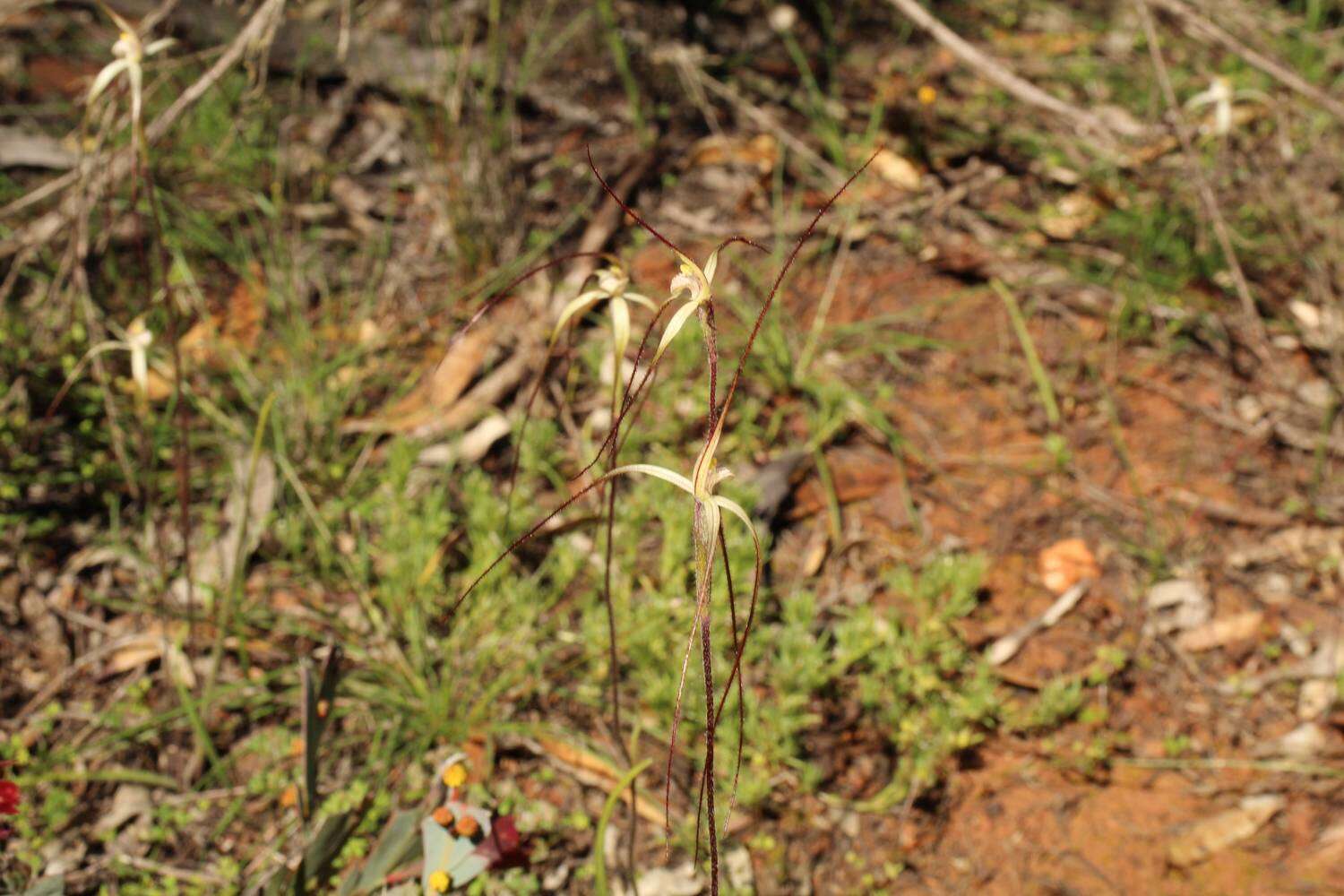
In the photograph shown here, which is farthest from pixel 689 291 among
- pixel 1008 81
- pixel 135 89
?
pixel 1008 81

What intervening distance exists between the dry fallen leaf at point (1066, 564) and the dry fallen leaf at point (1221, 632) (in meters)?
0.25

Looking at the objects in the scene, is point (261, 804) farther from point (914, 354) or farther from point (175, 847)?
point (914, 354)

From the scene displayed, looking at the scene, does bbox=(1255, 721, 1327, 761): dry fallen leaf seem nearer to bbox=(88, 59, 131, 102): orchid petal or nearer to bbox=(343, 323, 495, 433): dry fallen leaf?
bbox=(343, 323, 495, 433): dry fallen leaf

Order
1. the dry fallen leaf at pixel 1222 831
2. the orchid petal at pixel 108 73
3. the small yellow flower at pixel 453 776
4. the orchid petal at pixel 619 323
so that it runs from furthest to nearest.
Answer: the dry fallen leaf at pixel 1222 831, the small yellow flower at pixel 453 776, the orchid petal at pixel 108 73, the orchid petal at pixel 619 323

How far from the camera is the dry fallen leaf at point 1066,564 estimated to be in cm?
250

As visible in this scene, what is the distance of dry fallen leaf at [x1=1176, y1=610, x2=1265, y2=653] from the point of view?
2.41 metres

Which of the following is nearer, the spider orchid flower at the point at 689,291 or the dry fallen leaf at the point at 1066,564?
the spider orchid flower at the point at 689,291

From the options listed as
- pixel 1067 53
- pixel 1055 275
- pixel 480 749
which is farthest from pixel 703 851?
pixel 1067 53

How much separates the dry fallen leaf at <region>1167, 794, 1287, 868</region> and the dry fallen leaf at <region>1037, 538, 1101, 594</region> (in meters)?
0.60

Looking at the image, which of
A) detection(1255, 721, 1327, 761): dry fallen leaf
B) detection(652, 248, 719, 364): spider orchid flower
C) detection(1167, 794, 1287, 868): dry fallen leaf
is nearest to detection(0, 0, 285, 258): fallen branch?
detection(652, 248, 719, 364): spider orchid flower

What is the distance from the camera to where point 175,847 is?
1.96 meters

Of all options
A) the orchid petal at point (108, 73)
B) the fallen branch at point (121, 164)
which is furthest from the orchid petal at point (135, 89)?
the fallen branch at point (121, 164)

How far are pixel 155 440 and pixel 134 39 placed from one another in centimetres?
131

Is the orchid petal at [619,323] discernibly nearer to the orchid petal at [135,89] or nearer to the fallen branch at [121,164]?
the orchid petal at [135,89]
